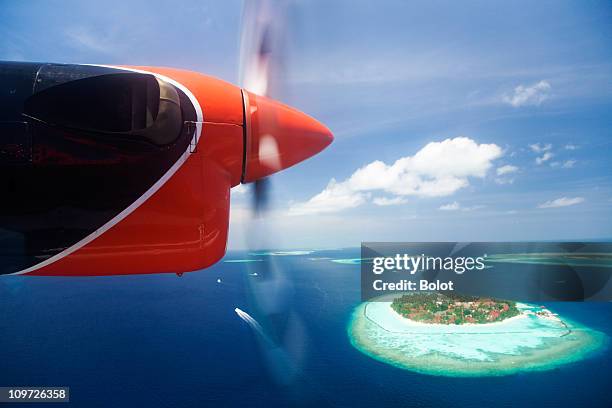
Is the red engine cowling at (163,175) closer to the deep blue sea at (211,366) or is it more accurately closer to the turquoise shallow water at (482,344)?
the deep blue sea at (211,366)

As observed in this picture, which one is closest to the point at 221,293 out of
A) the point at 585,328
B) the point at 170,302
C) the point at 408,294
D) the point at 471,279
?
the point at 170,302

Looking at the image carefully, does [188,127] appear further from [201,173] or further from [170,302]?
[170,302]

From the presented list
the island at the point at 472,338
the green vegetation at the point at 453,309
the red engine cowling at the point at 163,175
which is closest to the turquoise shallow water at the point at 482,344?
the island at the point at 472,338

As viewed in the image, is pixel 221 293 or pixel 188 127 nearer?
pixel 188 127

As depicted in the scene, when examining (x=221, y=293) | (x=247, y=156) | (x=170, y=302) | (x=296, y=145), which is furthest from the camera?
(x=221, y=293)

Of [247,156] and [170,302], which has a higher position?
[247,156]

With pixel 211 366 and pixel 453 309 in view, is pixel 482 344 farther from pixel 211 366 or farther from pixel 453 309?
pixel 211 366

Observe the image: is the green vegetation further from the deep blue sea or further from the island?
the deep blue sea

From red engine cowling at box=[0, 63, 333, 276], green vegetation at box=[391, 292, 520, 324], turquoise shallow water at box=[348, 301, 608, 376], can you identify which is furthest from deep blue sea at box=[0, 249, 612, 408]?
red engine cowling at box=[0, 63, 333, 276]
